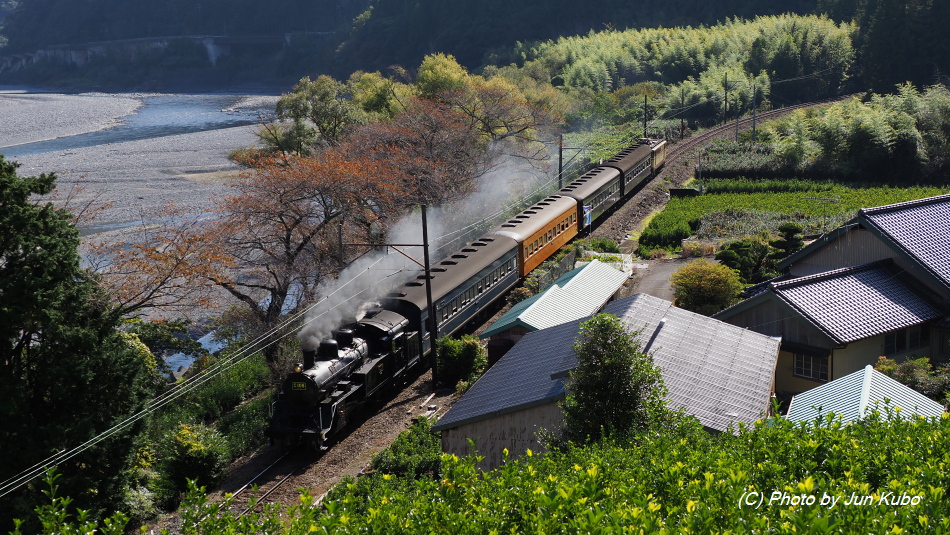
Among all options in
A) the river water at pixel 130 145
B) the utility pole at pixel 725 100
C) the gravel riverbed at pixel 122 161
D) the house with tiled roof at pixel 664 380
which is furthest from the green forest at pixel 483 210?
the gravel riverbed at pixel 122 161

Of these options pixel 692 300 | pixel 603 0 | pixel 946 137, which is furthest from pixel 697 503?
pixel 603 0

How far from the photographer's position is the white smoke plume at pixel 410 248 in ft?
71.6

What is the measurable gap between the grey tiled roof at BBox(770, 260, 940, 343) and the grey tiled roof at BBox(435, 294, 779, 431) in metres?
1.55

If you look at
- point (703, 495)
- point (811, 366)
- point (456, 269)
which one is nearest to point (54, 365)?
point (456, 269)

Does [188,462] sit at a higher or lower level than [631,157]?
lower

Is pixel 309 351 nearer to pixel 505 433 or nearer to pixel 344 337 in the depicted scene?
pixel 344 337

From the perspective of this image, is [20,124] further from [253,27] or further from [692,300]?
[692,300]

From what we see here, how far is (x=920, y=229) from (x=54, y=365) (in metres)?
20.7

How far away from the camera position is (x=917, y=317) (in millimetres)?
20719

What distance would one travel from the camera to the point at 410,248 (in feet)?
100

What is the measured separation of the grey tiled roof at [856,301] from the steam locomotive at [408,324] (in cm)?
931

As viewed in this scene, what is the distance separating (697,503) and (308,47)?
423ft

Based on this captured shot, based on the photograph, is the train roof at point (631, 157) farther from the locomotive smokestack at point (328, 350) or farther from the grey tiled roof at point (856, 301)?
the locomotive smokestack at point (328, 350)

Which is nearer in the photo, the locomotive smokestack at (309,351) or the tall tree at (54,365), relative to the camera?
the tall tree at (54,365)
